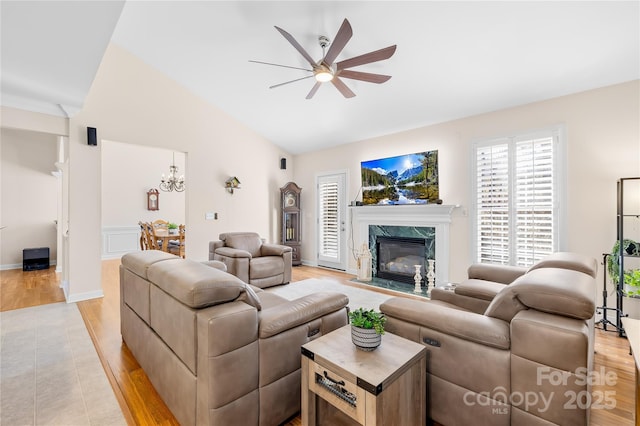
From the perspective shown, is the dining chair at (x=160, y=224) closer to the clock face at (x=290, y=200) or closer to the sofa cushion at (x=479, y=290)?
the clock face at (x=290, y=200)

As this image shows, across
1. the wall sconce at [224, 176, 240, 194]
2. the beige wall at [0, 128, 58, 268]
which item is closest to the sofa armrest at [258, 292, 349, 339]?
the wall sconce at [224, 176, 240, 194]

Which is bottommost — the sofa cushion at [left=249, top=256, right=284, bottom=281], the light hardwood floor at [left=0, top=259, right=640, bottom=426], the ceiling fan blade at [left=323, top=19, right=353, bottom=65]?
the light hardwood floor at [left=0, top=259, right=640, bottom=426]

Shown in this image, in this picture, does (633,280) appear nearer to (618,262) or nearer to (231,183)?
(618,262)

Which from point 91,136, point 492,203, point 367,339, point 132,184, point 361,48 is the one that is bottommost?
point 367,339

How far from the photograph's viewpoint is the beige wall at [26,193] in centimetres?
603

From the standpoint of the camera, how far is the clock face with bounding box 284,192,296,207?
6.52 metres

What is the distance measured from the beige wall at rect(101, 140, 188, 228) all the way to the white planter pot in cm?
790

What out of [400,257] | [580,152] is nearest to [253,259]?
[400,257]

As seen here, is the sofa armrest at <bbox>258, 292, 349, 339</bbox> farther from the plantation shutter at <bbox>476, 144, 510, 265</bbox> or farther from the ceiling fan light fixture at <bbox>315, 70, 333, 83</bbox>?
the plantation shutter at <bbox>476, 144, 510, 265</bbox>

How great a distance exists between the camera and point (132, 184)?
317 inches

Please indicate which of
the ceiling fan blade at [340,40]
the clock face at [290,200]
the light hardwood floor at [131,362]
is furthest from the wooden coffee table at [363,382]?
the clock face at [290,200]

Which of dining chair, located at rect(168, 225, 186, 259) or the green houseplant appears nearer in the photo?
the green houseplant

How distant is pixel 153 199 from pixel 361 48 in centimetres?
755

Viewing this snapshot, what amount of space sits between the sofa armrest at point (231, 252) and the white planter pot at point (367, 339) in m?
3.23
